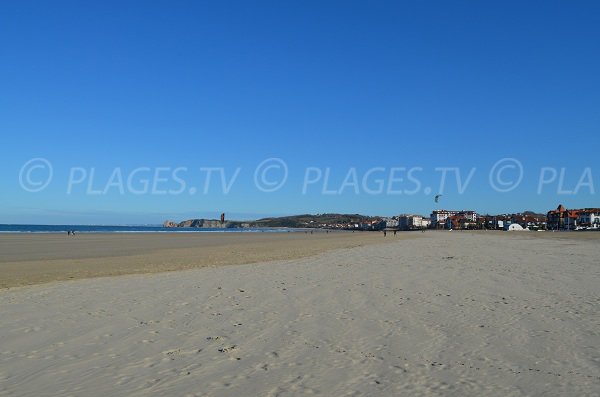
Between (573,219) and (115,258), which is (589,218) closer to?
(573,219)

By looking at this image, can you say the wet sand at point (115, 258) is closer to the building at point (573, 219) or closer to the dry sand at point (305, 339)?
the dry sand at point (305, 339)

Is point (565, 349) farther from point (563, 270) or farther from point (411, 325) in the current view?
point (563, 270)

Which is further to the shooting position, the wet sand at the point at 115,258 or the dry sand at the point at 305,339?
the wet sand at the point at 115,258

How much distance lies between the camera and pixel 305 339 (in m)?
6.90

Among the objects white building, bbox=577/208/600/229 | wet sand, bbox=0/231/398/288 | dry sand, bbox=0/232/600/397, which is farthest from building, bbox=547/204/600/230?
dry sand, bbox=0/232/600/397

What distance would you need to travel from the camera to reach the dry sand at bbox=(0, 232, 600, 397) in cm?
500

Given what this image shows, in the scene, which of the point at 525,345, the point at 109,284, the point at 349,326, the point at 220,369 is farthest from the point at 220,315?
the point at 109,284

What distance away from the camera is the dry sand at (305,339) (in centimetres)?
500

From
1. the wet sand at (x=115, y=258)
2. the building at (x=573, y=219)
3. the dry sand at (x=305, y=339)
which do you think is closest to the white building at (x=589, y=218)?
the building at (x=573, y=219)

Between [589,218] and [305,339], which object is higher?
[589,218]

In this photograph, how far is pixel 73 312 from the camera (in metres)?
9.08

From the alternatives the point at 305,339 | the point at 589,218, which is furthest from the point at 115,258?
the point at 589,218

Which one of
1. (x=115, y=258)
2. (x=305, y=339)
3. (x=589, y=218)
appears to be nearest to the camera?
(x=305, y=339)

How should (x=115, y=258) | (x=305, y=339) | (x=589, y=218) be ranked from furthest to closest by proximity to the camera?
(x=589, y=218) < (x=115, y=258) < (x=305, y=339)
